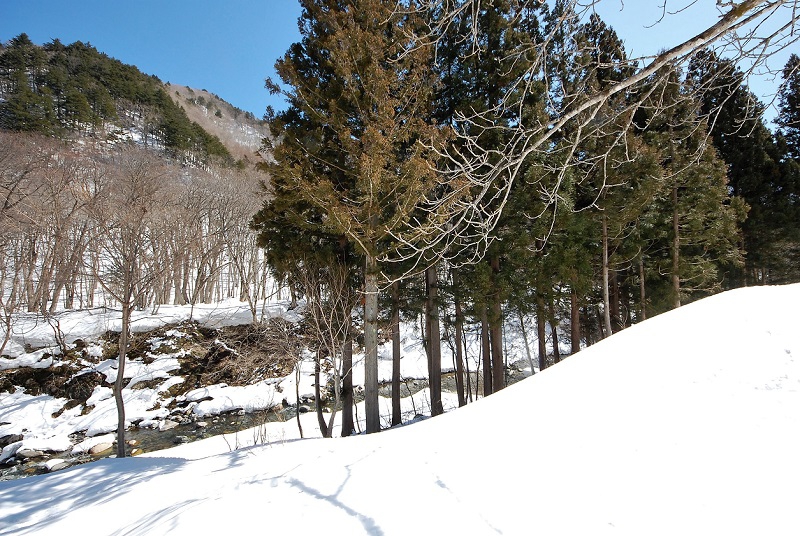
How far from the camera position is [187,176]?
87.7 feet

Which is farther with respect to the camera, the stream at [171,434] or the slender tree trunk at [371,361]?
the stream at [171,434]

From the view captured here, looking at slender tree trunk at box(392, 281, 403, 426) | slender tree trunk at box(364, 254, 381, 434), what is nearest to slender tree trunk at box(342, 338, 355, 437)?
slender tree trunk at box(364, 254, 381, 434)

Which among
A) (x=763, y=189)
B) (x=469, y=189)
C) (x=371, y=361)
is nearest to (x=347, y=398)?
(x=371, y=361)

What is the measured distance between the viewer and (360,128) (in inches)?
305

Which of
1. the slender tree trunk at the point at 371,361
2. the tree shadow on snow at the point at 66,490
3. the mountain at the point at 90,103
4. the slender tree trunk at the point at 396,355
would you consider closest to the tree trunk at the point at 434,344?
the slender tree trunk at the point at 396,355

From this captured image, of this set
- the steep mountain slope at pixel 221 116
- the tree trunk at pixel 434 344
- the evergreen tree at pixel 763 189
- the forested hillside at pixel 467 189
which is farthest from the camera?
the steep mountain slope at pixel 221 116

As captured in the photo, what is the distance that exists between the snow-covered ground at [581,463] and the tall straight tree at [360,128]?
12.9ft

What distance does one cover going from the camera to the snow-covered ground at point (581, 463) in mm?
1803

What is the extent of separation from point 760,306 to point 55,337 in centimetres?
2152

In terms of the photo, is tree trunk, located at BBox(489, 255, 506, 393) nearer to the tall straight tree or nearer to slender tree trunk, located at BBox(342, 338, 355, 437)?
the tall straight tree

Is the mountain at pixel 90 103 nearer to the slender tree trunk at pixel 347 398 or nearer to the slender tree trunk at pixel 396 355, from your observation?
the slender tree trunk at pixel 396 355

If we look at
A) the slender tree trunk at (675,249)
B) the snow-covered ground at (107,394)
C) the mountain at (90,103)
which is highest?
the mountain at (90,103)

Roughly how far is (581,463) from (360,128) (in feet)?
24.4

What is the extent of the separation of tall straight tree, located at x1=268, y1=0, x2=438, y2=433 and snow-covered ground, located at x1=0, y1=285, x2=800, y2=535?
12.9 ft
